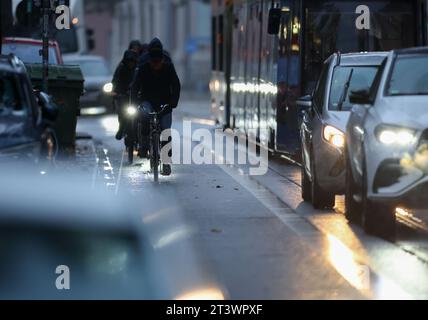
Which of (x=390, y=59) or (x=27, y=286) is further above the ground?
(x=390, y=59)

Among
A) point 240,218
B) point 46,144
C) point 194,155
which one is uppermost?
point 46,144

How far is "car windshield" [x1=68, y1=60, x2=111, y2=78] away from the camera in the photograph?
1710 inches

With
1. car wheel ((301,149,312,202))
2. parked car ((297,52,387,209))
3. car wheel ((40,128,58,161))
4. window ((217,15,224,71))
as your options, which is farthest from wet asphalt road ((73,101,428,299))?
window ((217,15,224,71))

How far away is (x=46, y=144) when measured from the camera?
12414 millimetres

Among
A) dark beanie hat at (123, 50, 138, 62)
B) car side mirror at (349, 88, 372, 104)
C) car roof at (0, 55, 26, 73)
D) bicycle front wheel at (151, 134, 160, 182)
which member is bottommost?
bicycle front wheel at (151, 134, 160, 182)

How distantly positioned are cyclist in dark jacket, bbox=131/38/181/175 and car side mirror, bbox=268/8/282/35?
296 cm

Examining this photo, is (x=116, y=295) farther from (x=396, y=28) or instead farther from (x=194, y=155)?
(x=194, y=155)

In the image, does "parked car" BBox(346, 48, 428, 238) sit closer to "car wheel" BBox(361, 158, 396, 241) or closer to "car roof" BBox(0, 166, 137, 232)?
"car wheel" BBox(361, 158, 396, 241)

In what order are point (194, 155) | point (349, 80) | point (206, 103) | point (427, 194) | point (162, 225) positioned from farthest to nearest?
point (206, 103) → point (194, 155) → point (349, 80) → point (162, 225) → point (427, 194)

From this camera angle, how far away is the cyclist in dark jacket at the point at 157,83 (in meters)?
19.4

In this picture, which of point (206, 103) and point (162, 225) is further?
point (206, 103)

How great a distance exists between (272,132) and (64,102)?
10.3 feet

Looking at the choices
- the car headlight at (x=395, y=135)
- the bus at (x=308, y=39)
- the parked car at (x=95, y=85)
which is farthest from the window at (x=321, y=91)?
the parked car at (x=95, y=85)

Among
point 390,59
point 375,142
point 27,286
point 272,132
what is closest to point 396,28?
point 272,132
